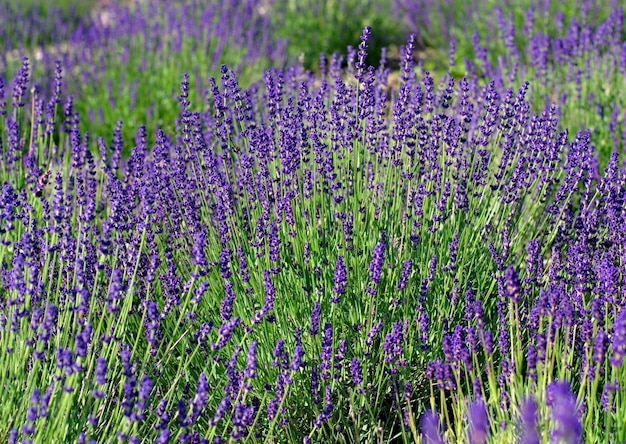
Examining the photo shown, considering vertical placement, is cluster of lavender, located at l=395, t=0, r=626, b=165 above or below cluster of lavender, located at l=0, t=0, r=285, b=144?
above

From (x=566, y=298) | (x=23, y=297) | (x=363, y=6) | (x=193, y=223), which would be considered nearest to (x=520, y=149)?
(x=566, y=298)

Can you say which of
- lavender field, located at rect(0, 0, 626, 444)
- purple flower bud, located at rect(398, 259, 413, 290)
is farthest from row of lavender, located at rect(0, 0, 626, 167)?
purple flower bud, located at rect(398, 259, 413, 290)

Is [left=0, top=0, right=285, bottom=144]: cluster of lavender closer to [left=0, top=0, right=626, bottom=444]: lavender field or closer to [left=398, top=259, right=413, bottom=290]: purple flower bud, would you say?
[left=0, top=0, right=626, bottom=444]: lavender field

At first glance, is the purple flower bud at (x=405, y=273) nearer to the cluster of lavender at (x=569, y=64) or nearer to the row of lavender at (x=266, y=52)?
the cluster of lavender at (x=569, y=64)

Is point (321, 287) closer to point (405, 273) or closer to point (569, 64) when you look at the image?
point (405, 273)

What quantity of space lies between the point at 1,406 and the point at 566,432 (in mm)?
1729

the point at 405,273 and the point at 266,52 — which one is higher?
the point at 405,273

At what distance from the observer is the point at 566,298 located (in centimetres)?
255

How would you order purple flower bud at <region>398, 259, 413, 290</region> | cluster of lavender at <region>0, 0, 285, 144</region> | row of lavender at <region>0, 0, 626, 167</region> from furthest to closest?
cluster of lavender at <region>0, 0, 285, 144</region>
row of lavender at <region>0, 0, 626, 167</region>
purple flower bud at <region>398, 259, 413, 290</region>

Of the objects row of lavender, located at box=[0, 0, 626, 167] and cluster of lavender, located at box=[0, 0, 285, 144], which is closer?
row of lavender, located at box=[0, 0, 626, 167]

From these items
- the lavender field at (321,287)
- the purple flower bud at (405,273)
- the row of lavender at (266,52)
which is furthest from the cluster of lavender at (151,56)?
the purple flower bud at (405,273)

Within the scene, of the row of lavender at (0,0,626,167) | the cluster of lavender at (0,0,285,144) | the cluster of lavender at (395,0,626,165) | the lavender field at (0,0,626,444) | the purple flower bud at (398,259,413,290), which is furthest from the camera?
the cluster of lavender at (0,0,285,144)

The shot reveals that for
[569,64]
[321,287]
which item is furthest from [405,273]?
[569,64]

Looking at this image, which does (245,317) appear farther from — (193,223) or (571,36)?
(571,36)
